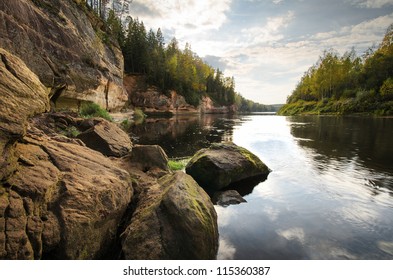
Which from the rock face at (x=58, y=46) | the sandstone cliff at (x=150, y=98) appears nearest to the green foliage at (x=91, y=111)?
the rock face at (x=58, y=46)

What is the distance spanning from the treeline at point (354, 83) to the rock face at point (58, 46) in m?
41.8

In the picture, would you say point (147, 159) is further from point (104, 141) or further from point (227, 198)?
point (227, 198)

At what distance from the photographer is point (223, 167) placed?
31.4ft

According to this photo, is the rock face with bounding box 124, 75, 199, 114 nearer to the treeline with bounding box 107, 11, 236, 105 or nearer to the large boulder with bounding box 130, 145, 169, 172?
the treeline with bounding box 107, 11, 236, 105

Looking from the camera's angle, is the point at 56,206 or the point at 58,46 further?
the point at 58,46

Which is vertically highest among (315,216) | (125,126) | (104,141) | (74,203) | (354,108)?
(354,108)

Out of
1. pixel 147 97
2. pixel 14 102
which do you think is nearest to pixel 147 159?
pixel 14 102

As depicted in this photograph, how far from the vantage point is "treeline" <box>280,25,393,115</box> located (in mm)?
46241

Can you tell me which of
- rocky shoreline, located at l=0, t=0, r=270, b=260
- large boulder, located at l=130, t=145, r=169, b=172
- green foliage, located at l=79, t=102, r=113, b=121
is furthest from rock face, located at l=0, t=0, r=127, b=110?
rocky shoreline, located at l=0, t=0, r=270, b=260

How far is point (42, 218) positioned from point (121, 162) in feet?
14.9

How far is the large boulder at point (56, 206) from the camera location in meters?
3.64

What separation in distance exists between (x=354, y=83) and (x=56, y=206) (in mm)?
73175
